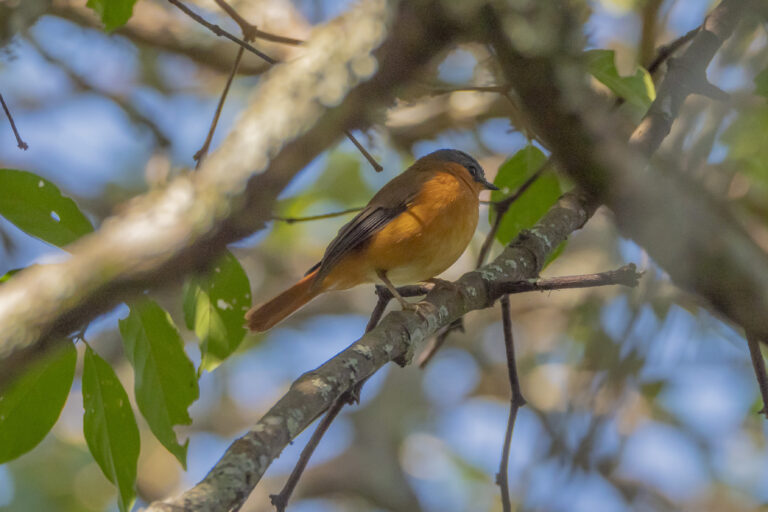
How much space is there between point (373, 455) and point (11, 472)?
3714 millimetres

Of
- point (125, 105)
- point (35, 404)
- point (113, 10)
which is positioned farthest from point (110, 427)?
point (125, 105)

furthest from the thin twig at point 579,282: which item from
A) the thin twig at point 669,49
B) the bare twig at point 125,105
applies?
the bare twig at point 125,105

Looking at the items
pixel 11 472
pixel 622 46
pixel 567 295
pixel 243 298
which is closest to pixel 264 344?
pixel 11 472

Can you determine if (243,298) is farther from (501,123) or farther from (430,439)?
(430,439)

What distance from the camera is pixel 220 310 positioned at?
9.70 feet

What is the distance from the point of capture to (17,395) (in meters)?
2.39

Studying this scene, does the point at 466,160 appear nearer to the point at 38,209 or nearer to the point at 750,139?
the point at 750,139

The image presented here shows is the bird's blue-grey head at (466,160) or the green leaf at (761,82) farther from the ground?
the bird's blue-grey head at (466,160)

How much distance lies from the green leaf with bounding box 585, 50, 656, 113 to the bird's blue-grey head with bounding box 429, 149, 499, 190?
5.93ft

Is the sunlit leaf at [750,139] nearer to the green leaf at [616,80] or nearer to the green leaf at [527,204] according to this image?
the green leaf at [616,80]

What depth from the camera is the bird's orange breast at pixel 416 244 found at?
417 cm

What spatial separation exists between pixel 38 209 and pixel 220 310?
82 centimetres

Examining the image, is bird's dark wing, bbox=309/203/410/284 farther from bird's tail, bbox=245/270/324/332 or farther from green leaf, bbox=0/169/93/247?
green leaf, bbox=0/169/93/247

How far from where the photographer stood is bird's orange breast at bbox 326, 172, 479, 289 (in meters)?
4.17
